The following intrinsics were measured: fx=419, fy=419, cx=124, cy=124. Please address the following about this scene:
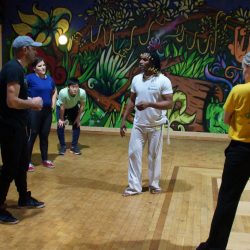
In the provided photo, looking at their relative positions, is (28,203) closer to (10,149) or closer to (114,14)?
(10,149)

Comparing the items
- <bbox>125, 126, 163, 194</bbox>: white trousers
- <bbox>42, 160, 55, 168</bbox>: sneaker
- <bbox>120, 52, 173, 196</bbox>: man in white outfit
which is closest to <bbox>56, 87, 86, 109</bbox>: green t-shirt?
<bbox>42, 160, 55, 168</bbox>: sneaker

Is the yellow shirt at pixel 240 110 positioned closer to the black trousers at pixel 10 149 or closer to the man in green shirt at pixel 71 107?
the black trousers at pixel 10 149

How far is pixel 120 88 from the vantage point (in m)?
8.21

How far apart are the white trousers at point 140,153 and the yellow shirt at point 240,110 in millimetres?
1569

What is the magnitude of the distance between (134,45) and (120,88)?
871 mm

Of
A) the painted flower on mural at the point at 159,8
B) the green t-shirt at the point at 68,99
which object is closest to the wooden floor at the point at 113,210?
the green t-shirt at the point at 68,99

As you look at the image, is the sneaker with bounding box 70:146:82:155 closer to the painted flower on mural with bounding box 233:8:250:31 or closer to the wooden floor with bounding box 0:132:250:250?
the wooden floor with bounding box 0:132:250:250

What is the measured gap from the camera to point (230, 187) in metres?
2.62

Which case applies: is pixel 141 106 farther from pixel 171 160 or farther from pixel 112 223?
pixel 171 160

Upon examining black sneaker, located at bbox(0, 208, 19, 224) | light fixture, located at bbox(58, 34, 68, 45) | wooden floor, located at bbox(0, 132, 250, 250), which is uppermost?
light fixture, located at bbox(58, 34, 68, 45)

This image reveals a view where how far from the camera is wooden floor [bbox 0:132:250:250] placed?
10.1 feet

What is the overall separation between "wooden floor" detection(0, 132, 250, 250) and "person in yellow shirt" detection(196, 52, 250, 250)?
49 centimetres

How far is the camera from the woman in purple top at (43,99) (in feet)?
16.5

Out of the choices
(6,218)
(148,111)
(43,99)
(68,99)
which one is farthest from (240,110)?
(68,99)
